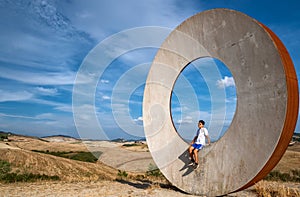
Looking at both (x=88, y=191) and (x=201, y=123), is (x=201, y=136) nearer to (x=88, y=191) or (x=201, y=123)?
(x=201, y=123)

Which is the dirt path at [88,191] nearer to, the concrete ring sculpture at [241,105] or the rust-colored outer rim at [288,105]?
the concrete ring sculpture at [241,105]

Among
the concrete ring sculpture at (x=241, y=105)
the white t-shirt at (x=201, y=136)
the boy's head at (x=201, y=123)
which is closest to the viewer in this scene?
the concrete ring sculpture at (x=241, y=105)

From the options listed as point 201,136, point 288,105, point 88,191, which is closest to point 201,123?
point 201,136

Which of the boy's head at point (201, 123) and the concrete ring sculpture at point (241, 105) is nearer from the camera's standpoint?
the concrete ring sculpture at point (241, 105)

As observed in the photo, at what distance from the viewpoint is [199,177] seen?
7141 mm

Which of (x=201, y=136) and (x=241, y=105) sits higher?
(x=241, y=105)

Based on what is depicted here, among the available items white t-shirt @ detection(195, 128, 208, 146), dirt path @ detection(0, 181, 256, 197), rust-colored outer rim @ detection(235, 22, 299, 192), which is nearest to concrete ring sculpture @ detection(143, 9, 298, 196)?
rust-colored outer rim @ detection(235, 22, 299, 192)

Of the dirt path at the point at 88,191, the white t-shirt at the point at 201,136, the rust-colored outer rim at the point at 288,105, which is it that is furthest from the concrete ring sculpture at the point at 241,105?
the dirt path at the point at 88,191

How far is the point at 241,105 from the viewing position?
634cm

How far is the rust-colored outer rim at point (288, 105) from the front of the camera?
18.2 feet

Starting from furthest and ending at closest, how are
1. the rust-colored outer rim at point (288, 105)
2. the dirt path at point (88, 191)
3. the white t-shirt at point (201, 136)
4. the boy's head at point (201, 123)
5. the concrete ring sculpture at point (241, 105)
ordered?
the dirt path at point (88, 191) < the boy's head at point (201, 123) < the white t-shirt at point (201, 136) < the concrete ring sculpture at point (241, 105) < the rust-colored outer rim at point (288, 105)

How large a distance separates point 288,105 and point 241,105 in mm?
1060

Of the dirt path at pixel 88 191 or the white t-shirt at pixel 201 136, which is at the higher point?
the white t-shirt at pixel 201 136

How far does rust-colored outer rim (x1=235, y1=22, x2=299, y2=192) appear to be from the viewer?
18.2 ft
